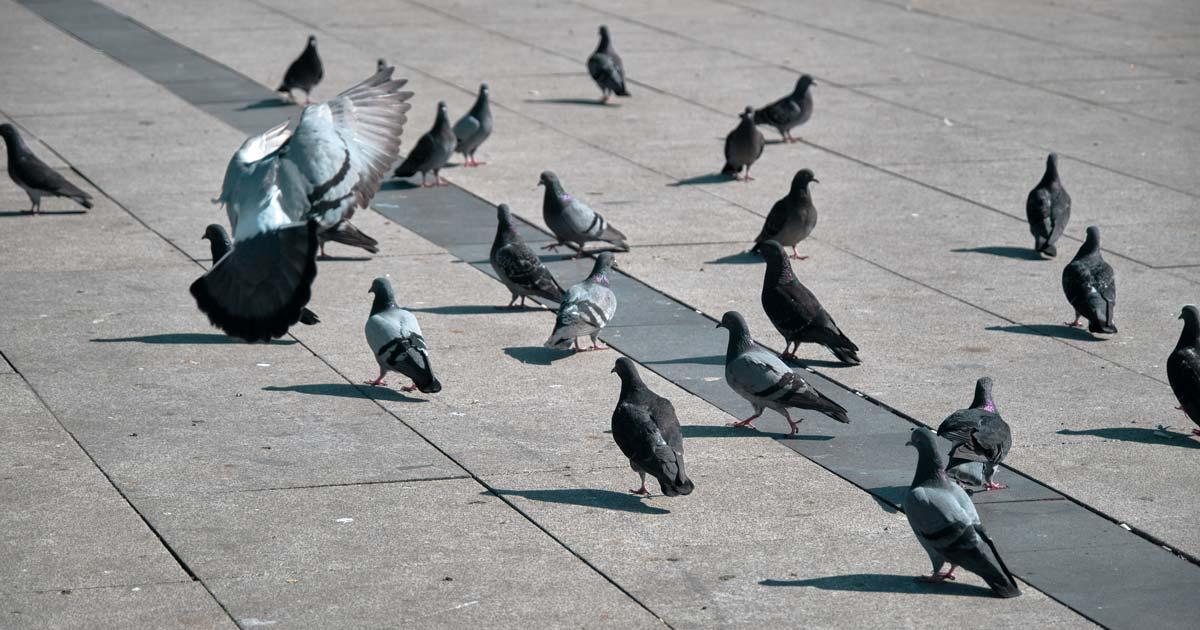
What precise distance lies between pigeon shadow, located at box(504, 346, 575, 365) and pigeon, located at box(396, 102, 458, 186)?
171 inches

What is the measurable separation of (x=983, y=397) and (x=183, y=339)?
4.99m

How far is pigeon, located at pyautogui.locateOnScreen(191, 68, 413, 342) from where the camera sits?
26.5 ft

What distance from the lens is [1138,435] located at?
8781 millimetres

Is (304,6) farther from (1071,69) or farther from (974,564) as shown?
(974,564)

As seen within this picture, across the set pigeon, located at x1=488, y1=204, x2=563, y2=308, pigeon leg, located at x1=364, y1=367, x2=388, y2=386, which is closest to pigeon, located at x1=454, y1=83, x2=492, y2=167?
pigeon, located at x1=488, y1=204, x2=563, y2=308

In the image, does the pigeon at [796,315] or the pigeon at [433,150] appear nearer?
the pigeon at [796,315]

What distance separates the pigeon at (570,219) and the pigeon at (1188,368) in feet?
15.0

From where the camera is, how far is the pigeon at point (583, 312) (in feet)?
32.5

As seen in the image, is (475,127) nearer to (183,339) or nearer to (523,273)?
(523,273)

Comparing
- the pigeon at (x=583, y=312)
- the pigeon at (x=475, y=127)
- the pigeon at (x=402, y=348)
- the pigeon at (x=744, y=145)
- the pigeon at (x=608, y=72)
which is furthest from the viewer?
the pigeon at (x=608, y=72)

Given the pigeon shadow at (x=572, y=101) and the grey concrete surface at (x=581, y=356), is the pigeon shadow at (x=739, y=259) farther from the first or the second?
the pigeon shadow at (x=572, y=101)

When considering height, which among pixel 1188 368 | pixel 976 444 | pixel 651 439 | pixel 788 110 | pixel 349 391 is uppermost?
pixel 1188 368

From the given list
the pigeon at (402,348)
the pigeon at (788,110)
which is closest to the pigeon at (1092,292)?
the pigeon at (402,348)

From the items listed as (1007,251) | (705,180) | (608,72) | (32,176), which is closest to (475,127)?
(705,180)
